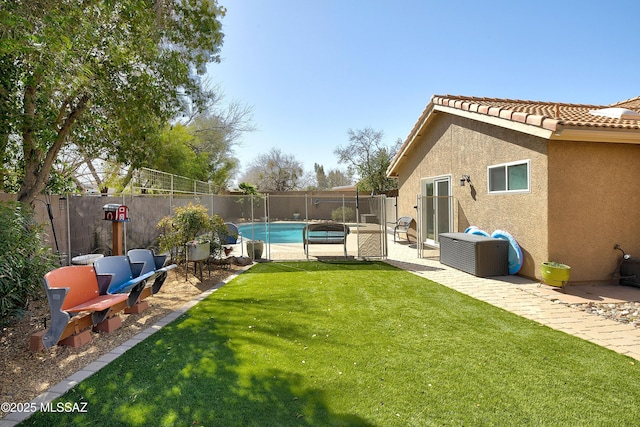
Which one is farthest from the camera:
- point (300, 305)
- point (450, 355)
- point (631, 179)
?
point (631, 179)

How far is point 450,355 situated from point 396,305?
6.29 feet

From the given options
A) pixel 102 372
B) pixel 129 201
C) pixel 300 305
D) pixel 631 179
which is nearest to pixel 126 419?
pixel 102 372

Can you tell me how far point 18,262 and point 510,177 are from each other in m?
9.31

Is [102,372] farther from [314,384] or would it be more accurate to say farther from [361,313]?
[361,313]

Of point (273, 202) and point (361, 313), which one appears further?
point (273, 202)

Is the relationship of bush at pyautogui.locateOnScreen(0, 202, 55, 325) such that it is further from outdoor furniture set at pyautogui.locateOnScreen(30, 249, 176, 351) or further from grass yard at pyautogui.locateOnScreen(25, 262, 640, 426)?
grass yard at pyautogui.locateOnScreen(25, 262, 640, 426)

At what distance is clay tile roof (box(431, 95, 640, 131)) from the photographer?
20.7 ft

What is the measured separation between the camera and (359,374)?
323cm

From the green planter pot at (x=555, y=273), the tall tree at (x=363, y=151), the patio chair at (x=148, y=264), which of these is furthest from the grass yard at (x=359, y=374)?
the tall tree at (x=363, y=151)

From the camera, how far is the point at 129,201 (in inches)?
343

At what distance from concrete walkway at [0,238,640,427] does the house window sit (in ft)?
7.10

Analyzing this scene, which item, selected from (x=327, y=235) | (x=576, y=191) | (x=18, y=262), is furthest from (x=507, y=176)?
(x=18, y=262)

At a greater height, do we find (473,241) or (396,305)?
(473,241)

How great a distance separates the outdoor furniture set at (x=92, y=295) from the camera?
3.57 meters
